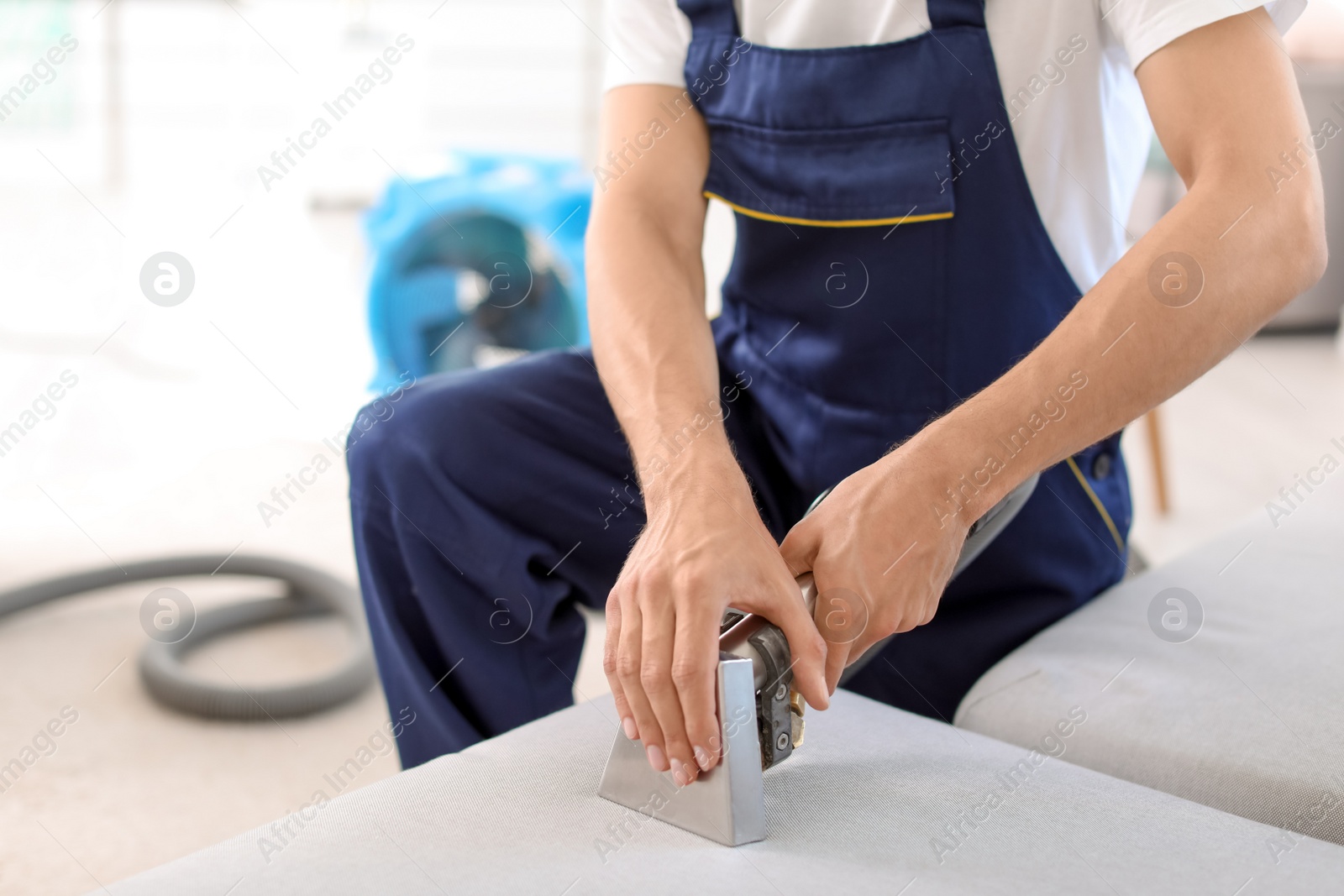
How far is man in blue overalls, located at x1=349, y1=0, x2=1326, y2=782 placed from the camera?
0.89 m

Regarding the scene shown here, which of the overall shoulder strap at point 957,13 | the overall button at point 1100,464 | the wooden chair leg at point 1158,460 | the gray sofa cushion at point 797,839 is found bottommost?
the wooden chair leg at point 1158,460

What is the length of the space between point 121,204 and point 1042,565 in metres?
4.91

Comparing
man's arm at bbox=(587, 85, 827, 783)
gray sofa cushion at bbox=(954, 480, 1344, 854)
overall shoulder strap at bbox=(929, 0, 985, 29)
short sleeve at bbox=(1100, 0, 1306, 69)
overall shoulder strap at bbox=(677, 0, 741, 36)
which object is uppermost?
overall shoulder strap at bbox=(677, 0, 741, 36)

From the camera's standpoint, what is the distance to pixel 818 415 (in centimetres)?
112

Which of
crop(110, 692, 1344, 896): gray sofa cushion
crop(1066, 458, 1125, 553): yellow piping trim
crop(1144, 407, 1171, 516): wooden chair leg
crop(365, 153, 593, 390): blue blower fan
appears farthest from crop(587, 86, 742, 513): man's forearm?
crop(1144, 407, 1171, 516): wooden chair leg

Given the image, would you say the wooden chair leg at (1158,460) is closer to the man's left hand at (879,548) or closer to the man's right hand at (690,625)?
the man's left hand at (879,548)

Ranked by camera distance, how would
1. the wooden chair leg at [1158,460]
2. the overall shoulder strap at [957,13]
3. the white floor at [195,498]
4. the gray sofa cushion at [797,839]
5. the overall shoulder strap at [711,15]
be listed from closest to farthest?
the gray sofa cushion at [797,839] → the overall shoulder strap at [957,13] → the overall shoulder strap at [711,15] → the white floor at [195,498] → the wooden chair leg at [1158,460]

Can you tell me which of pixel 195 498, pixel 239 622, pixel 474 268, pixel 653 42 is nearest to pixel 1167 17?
pixel 653 42

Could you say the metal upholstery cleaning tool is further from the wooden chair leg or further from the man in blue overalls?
the wooden chair leg

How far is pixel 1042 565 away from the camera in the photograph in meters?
1.07

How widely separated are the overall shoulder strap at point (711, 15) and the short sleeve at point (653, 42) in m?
0.02

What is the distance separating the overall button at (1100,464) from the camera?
1098 millimetres

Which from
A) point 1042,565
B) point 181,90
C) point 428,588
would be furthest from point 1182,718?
point 181,90

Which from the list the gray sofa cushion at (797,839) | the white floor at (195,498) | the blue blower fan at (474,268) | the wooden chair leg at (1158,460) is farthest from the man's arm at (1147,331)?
the blue blower fan at (474,268)
